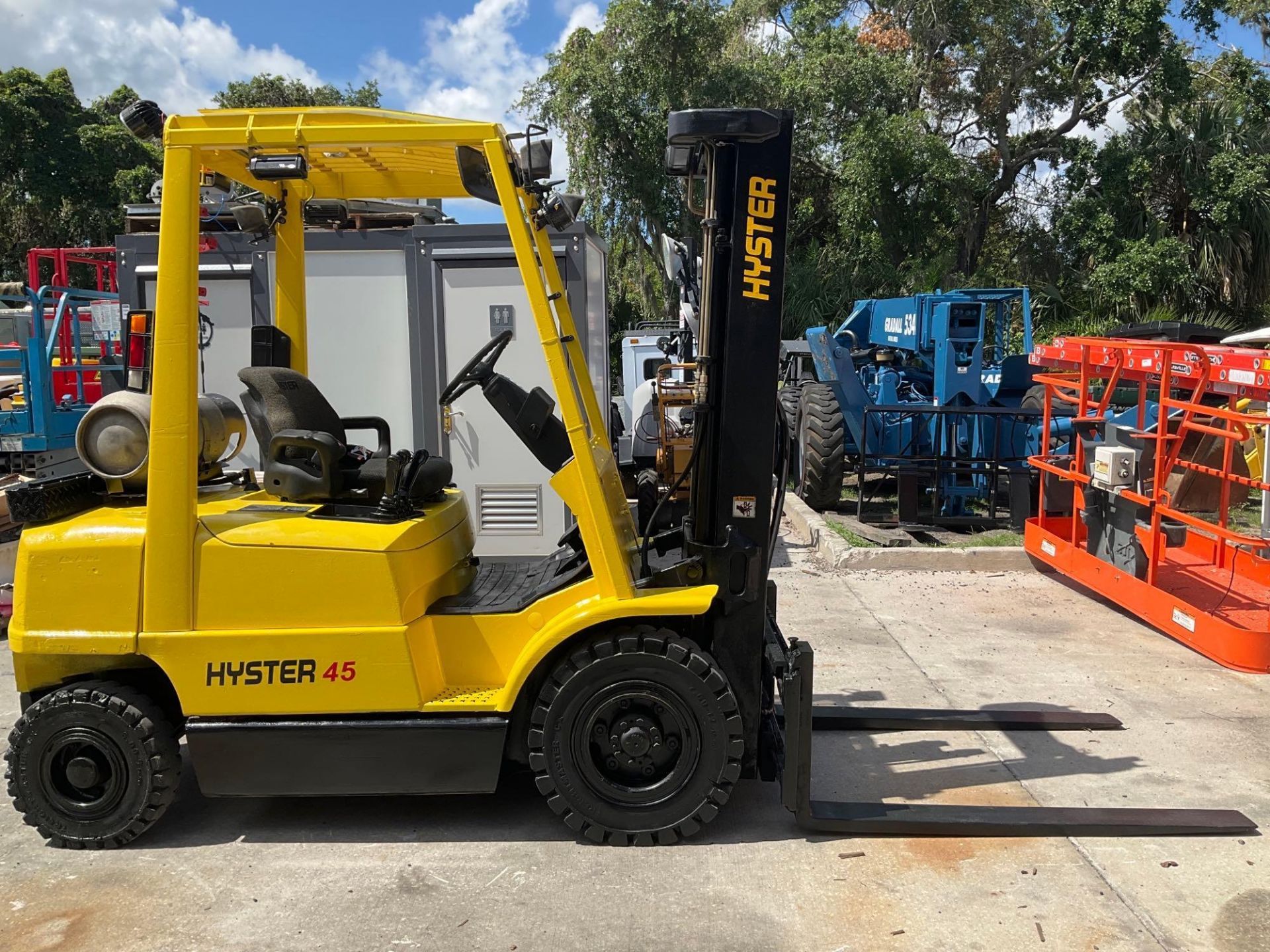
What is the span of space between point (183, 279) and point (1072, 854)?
12.6 feet

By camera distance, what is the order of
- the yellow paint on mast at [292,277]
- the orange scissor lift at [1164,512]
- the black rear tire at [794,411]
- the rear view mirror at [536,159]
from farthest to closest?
the black rear tire at [794,411], the orange scissor lift at [1164,512], the yellow paint on mast at [292,277], the rear view mirror at [536,159]

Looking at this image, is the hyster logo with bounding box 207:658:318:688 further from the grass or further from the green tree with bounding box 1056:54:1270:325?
the green tree with bounding box 1056:54:1270:325

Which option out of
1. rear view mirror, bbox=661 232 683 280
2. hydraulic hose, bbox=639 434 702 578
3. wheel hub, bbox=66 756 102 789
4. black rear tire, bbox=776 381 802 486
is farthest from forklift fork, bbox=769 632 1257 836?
rear view mirror, bbox=661 232 683 280

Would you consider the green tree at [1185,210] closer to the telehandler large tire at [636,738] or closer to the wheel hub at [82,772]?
the telehandler large tire at [636,738]

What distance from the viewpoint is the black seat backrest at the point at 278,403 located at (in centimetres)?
398

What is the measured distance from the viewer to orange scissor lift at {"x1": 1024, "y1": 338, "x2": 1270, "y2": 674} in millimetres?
5996

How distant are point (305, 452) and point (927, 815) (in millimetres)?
2821

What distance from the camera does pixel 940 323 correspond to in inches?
421

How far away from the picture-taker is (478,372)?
3.77 metres

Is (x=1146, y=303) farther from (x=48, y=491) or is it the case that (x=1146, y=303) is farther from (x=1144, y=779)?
(x=48, y=491)

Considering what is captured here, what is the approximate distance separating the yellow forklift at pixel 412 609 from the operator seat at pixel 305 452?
0.06 ft

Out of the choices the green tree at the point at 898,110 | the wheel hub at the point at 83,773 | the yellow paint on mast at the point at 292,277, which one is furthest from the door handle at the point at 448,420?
the green tree at the point at 898,110

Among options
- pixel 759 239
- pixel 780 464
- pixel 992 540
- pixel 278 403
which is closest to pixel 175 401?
pixel 278 403

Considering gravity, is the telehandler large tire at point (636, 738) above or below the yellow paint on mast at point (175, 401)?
below
